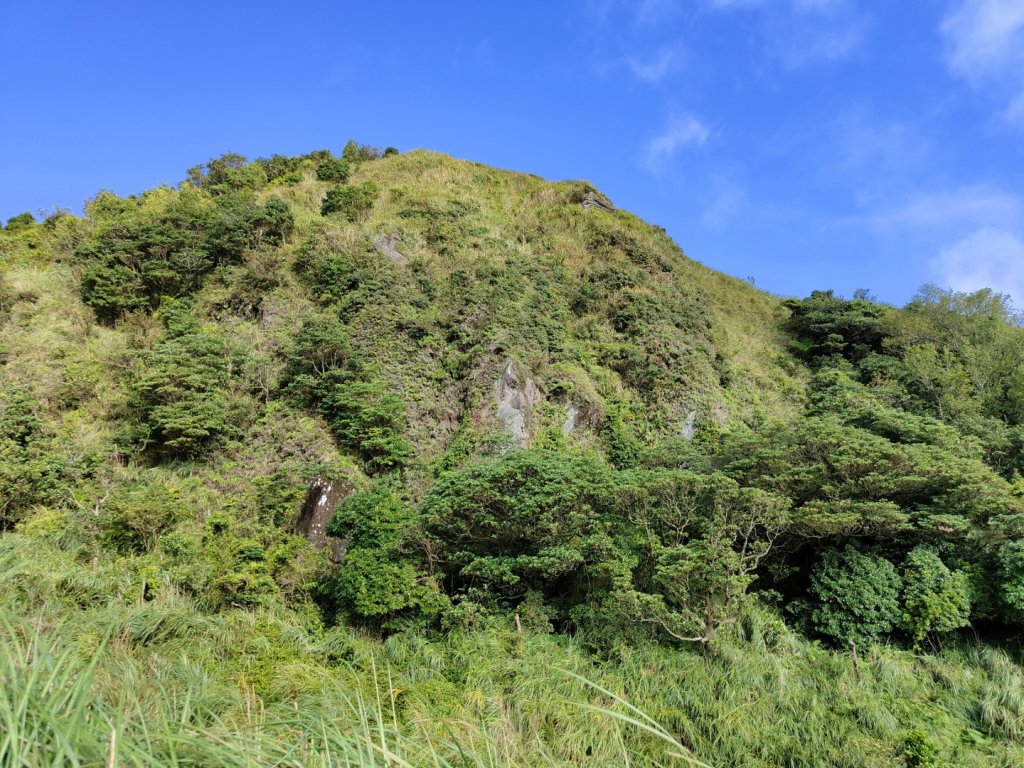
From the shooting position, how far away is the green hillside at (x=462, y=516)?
5.07 m

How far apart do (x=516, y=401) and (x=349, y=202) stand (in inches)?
555

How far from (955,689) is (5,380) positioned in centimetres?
2334

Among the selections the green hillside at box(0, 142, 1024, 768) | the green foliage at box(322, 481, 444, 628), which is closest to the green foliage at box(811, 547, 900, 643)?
the green hillside at box(0, 142, 1024, 768)

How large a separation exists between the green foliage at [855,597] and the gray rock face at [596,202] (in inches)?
880

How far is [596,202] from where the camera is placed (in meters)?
28.9

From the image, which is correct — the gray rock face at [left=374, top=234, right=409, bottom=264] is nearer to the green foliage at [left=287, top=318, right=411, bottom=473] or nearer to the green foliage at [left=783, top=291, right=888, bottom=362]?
the green foliage at [left=287, top=318, right=411, bottom=473]

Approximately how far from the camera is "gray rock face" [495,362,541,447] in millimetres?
14594

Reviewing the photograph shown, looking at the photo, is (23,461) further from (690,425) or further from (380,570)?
(690,425)

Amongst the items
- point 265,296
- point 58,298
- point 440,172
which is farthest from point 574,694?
point 440,172

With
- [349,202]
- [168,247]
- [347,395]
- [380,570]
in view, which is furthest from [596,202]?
[380,570]

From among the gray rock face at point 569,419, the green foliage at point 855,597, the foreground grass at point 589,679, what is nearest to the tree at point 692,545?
the foreground grass at point 589,679

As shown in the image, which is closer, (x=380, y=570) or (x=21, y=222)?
(x=380, y=570)

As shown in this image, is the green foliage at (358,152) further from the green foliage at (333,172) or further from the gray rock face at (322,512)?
the gray rock face at (322,512)

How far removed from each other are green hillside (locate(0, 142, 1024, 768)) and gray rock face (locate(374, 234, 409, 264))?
0.14 meters
